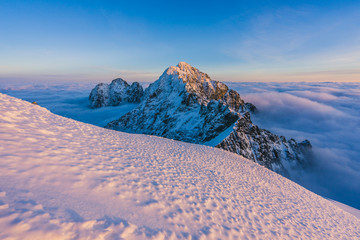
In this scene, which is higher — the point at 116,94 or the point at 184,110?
the point at 116,94

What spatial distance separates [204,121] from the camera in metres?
54.5

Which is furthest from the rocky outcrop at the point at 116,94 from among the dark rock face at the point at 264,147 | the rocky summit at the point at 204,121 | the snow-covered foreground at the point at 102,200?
the snow-covered foreground at the point at 102,200

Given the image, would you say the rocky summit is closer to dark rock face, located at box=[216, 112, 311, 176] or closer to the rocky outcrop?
dark rock face, located at box=[216, 112, 311, 176]

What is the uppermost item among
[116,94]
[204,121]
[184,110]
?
[116,94]

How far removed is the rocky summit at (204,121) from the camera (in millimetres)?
45750

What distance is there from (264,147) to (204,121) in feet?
88.8

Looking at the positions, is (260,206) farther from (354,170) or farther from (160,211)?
(354,170)

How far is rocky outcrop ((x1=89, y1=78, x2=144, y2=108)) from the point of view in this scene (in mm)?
175375

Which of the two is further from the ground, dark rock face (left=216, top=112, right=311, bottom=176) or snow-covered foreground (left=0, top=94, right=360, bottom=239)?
snow-covered foreground (left=0, top=94, right=360, bottom=239)

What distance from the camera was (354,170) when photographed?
348 ft

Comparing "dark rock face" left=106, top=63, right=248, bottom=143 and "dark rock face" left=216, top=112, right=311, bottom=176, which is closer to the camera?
"dark rock face" left=216, top=112, right=311, bottom=176

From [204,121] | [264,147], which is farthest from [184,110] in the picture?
[264,147]

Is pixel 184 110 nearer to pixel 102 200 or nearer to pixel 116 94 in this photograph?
pixel 102 200

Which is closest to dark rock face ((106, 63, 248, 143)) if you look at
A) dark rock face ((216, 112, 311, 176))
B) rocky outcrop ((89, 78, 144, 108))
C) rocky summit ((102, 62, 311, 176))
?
rocky summit ((102, 62, 311, 176))
